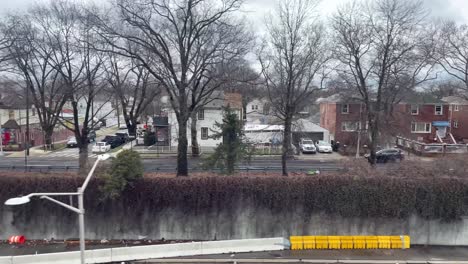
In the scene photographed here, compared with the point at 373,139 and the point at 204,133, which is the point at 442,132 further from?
the point at 204,133

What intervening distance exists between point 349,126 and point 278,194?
2826cm

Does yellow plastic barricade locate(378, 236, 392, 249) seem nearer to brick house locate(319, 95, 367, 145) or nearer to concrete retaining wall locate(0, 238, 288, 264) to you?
concrete retaining wall locate(0, 238, 288, 264)

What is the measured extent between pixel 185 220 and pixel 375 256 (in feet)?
29.4

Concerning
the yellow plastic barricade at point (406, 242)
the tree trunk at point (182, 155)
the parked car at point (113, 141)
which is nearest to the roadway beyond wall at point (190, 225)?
the yellow plastic barricade at point (406, 242)

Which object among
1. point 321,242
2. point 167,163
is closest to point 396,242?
point 321,242

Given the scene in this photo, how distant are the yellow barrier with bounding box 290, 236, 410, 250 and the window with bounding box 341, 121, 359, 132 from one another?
24309mm

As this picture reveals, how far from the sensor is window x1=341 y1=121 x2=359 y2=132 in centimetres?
4206

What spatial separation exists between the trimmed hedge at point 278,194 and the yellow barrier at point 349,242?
1.20 meters

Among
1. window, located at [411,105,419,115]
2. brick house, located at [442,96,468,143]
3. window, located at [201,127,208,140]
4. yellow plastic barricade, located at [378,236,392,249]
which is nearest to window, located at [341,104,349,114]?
window, located at [411,105,419,115]

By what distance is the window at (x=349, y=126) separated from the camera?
42062mm

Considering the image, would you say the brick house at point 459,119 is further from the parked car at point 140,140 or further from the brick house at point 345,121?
the parked car at point 140,140

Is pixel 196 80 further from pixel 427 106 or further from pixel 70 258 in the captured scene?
pixel 427 106

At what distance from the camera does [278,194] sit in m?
18.2

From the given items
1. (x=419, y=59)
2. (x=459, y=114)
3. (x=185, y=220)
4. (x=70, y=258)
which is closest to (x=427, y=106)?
(x=459, y=114)
